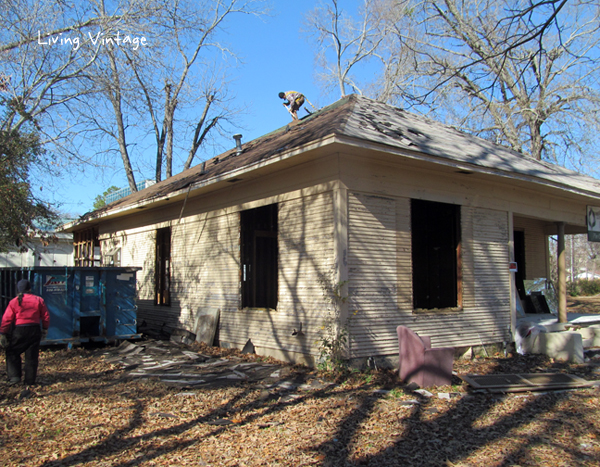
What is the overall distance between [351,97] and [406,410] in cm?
709

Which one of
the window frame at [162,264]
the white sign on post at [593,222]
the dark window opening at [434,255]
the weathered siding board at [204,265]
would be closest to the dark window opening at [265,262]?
the weathered siding board at [204,265]

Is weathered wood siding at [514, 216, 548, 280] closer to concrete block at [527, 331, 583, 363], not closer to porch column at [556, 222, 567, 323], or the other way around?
porch column at [556, 222, 567, 323]

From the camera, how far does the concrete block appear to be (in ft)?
30.8

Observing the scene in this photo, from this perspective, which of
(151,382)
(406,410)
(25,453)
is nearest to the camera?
(25,453)

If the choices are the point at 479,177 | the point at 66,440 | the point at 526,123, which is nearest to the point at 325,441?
the point at 66,440

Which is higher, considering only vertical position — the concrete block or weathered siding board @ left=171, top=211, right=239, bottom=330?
weathered siding board @ left=171, top=211, right=239, bottom=330

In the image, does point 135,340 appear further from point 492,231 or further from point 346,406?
point 492,231

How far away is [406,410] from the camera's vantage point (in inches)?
232

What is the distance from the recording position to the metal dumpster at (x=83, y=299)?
381 inches

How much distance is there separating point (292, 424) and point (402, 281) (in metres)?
3.78

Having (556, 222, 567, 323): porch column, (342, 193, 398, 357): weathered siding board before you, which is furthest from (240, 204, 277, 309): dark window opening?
(556, 222, 567, 323): porch column

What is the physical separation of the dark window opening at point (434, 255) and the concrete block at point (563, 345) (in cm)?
193

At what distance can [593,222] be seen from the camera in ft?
42.0

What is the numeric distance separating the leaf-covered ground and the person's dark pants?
283 mm
